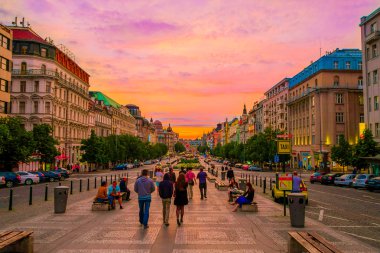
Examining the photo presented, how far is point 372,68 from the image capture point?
4722cm

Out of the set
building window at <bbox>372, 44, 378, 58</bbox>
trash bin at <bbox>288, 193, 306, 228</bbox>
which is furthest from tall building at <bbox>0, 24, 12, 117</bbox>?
building window at <bbox>372, 44, 378, 58</bbox>

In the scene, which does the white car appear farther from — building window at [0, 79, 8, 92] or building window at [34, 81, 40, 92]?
building window at [34, 81, 40, 92]

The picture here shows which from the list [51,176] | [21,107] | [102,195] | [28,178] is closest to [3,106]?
[51,176]

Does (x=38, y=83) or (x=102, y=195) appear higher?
(x=38, y=83)

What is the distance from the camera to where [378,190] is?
108 feet

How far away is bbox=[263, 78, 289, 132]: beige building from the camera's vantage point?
96919 mm

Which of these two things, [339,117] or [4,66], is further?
[339,117]

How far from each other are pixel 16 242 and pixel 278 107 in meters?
99.6

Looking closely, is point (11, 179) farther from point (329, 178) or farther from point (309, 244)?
point (309, 244)

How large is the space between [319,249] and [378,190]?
29.9 metres

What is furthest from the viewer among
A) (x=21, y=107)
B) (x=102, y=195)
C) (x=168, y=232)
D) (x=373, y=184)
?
(x=21, y=107)

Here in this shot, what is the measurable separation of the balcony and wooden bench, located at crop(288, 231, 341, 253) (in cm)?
4412

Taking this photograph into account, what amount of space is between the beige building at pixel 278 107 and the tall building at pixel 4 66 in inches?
2549

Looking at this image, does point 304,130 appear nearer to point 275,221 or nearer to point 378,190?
point 378,190
